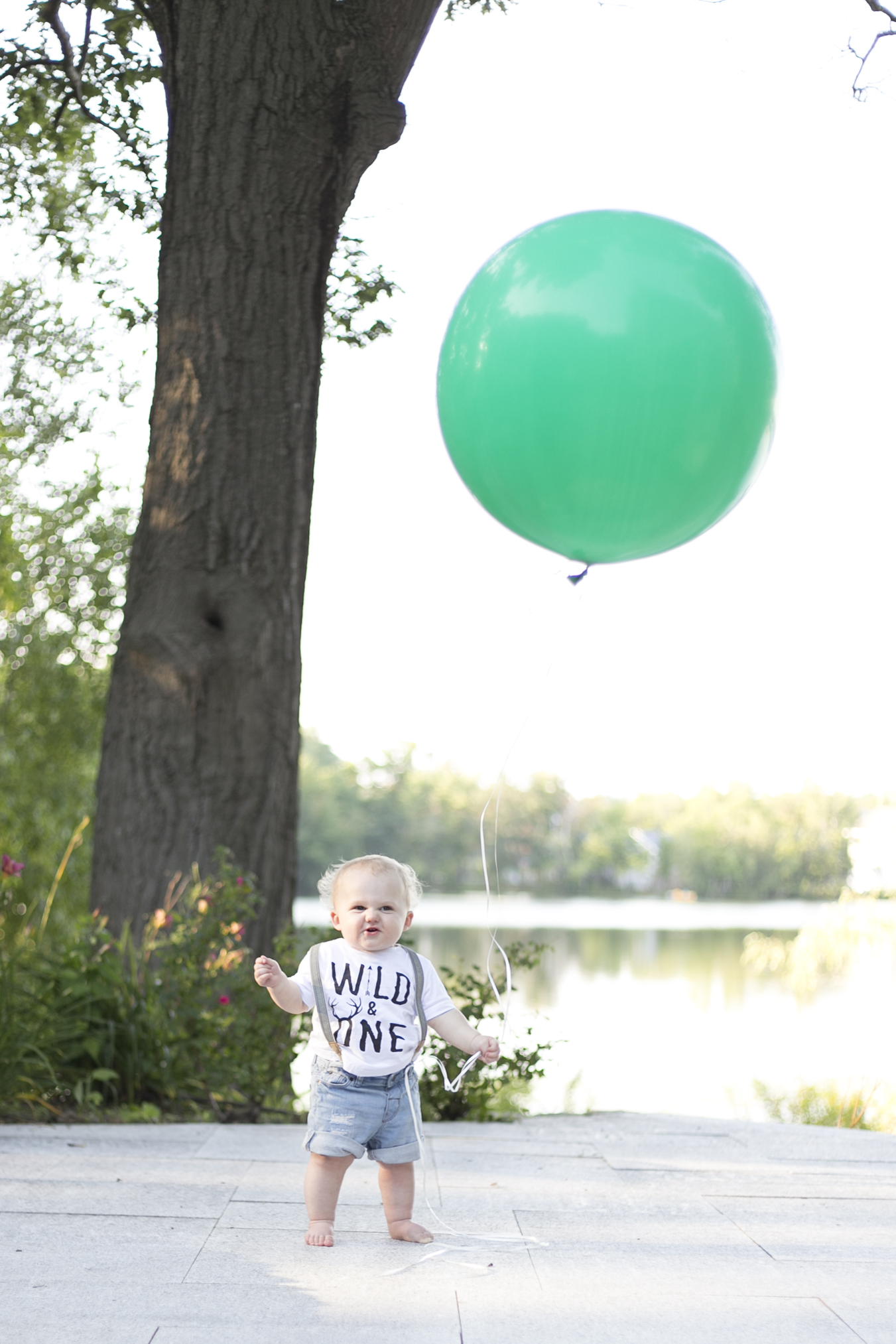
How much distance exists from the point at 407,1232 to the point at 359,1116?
313 millimetres

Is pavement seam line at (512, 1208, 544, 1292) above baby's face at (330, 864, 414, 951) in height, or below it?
below

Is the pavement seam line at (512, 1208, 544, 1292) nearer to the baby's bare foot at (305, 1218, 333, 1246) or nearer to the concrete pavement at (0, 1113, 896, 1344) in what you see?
the concrete pavement at (0, 1113, 896, 1344)

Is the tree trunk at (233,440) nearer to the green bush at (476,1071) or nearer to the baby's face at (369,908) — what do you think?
the green bush at (476,1071)

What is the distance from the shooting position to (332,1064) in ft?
10.1

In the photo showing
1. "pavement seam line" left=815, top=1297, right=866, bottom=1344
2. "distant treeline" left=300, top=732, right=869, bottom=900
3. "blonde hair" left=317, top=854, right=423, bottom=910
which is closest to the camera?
"pavement seam line" left=815, top=1297, right=866, bottom=1344

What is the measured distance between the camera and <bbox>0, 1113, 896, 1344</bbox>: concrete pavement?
2.46 meters

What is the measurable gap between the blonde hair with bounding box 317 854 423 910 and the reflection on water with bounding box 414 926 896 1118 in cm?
199

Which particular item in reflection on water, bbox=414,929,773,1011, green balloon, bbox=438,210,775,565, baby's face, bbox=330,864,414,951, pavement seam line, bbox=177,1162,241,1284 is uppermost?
green balloon, bbox=438,210,775,565

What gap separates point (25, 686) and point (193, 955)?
28.2 ft

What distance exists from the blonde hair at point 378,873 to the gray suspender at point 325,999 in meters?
0.13

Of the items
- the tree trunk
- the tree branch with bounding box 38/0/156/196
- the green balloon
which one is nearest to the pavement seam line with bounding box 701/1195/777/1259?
the green balloon

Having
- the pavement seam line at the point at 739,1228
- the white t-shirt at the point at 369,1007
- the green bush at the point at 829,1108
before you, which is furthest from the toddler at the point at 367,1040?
the green bush at the point at 829,1108

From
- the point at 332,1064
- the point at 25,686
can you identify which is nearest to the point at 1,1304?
the point at 332,1064

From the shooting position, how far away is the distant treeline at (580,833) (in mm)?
62438
